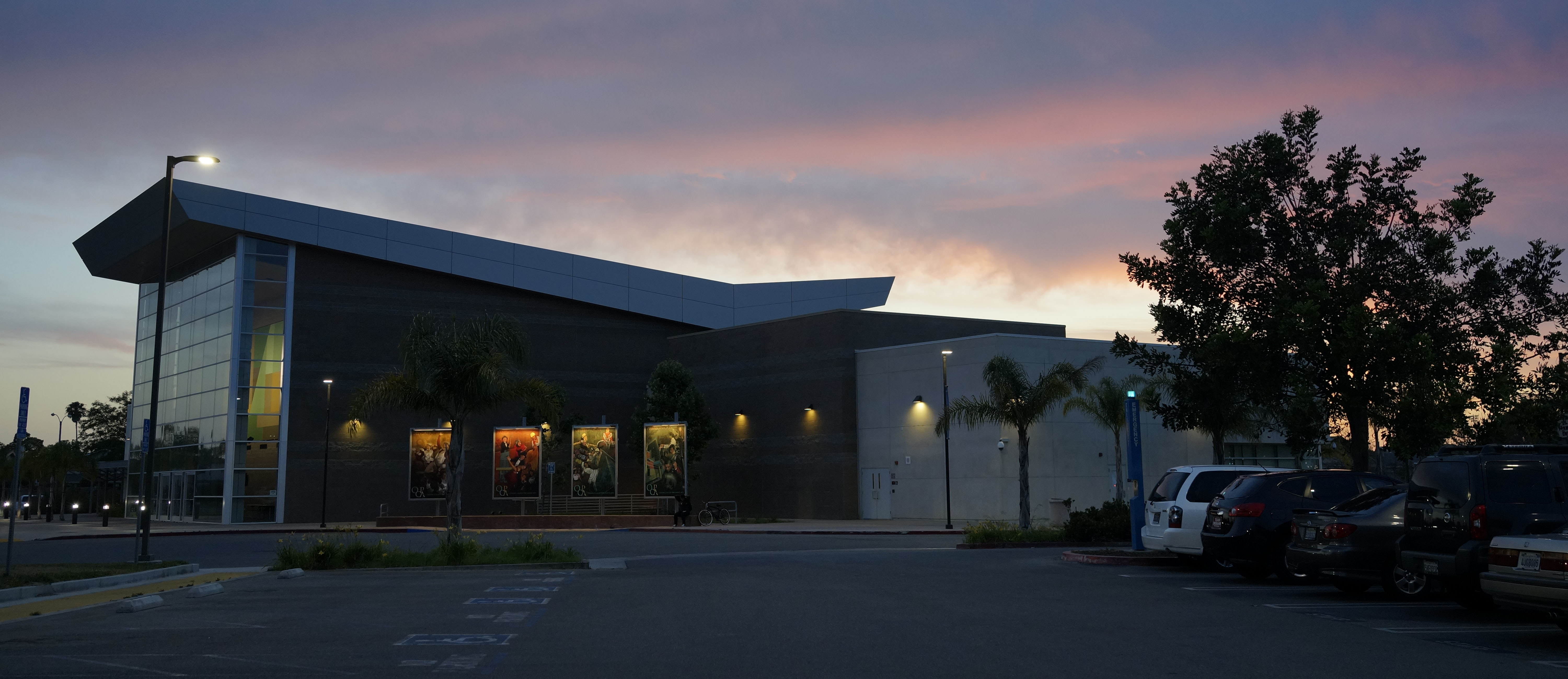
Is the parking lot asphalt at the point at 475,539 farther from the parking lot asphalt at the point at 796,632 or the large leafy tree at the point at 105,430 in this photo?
the large leafy tree at the point at 105,430

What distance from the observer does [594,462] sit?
159ft

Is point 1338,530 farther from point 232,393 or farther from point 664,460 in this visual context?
point 232,393

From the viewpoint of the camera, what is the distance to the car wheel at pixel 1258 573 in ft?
58.4

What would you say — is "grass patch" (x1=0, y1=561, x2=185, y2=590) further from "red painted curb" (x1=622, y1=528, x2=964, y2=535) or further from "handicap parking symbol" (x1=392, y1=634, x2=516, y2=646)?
"red painted curb" (x1=622, y1=528, x2=964, y2=535)

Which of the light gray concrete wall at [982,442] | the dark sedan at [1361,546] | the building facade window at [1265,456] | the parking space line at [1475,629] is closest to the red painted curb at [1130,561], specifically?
the dark sedan at [1361,546]

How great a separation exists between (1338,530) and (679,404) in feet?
135

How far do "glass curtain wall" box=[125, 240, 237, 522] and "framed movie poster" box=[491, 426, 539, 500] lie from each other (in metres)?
13.4

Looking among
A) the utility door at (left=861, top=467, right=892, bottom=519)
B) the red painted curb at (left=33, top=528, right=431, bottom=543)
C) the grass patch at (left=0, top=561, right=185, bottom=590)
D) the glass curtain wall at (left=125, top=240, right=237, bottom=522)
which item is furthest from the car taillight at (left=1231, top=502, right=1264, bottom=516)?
the glass curtain wall at (left=125, top=240, right=237, bottom=522)

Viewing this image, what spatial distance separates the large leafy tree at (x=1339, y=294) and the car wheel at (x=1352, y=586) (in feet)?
17.9

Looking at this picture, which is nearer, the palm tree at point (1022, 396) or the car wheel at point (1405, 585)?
the car wheel at point (1405, 585)

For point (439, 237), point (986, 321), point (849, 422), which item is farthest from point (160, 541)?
point (986, 321)

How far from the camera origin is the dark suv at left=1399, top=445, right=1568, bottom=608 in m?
12.1

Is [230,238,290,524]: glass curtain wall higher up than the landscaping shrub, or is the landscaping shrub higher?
[230,238,290,524]: glass curtain wall

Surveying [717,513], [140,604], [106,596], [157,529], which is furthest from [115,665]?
[157,529]
